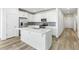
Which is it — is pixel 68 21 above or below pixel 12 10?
below

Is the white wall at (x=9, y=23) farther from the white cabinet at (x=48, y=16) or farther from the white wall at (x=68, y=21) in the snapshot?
the white wall at (x=68, y=21)

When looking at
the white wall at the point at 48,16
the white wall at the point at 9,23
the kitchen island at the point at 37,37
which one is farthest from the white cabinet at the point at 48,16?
the white wall at the point at 9,23

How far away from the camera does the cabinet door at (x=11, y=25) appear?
874mm

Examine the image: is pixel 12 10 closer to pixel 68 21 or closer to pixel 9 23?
pixel 9 23

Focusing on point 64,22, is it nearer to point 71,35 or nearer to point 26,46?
point 71,35

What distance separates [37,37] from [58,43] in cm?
22

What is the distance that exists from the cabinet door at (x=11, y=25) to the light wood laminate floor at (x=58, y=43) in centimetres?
5

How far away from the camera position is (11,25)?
88 cm

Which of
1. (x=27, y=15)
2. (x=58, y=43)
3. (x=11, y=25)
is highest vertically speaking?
(x=27, y=15)

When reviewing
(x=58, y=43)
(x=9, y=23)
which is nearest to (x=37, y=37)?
(x=58, y=43)

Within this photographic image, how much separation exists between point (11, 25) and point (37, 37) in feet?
0.98
